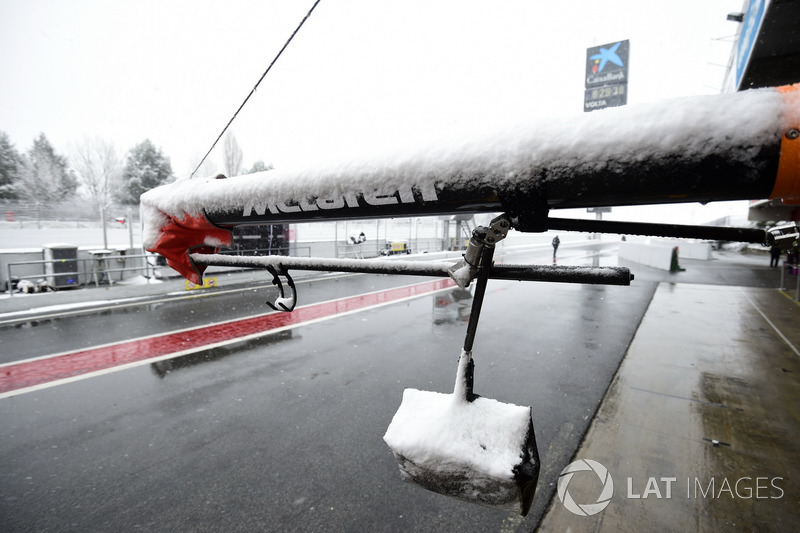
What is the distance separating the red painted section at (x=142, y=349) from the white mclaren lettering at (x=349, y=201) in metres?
5.74

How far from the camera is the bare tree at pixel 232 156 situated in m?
36.5

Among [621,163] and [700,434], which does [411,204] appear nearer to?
[621,163]

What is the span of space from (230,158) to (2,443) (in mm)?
38808

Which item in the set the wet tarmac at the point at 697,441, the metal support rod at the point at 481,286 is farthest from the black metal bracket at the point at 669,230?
the wet tarmac at the point at 697,441

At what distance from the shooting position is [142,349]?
6.27 meters

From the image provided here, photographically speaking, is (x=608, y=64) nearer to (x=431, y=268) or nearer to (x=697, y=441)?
(x=697, y=441)

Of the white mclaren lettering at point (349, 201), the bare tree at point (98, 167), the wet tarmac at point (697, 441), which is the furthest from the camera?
the bare tree at point (98, 167)

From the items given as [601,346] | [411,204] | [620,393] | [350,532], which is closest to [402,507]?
[350,532]

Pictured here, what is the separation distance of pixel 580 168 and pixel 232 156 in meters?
42.1

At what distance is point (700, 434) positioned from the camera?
355 cm

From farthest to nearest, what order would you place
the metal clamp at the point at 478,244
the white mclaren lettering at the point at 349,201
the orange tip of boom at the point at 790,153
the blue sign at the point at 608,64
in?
1. the blue sign at the point at 608,64
2. the white mclaren lettering at the point at 349,201
3. the metal clamp at the point at 478,244
4. the orange tip of boom at the point at 790,153

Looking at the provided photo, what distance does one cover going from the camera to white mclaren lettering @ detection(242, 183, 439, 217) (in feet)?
3.72

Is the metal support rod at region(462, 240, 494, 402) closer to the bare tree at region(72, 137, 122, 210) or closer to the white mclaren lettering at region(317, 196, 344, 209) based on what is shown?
the white mclaren lettering at region(317, 196, 344, 209)

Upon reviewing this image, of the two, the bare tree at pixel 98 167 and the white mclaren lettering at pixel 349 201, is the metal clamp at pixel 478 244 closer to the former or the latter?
the white mclaren lettering at pixel 349 201
